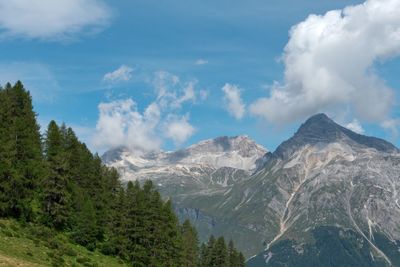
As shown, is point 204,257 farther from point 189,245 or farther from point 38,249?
point 38,249

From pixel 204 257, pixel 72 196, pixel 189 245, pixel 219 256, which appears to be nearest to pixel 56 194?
pixel 72 196

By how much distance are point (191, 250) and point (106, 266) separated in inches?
2271

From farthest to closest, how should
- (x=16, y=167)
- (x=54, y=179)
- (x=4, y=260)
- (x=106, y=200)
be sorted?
(x=106, y=200) < (x=54, y=179) < (x=16, y=167) < (x=4, y=260)

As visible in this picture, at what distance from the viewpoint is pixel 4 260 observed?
45.9m

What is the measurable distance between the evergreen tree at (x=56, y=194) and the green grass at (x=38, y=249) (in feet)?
9.36

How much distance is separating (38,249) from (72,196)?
78.4 ft

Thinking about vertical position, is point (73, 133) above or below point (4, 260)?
above

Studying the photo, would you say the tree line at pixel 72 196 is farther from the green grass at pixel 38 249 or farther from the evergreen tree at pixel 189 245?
the evergreen tree at pixel 189 245

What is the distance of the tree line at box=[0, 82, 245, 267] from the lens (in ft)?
231

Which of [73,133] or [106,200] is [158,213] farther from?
[73,133]

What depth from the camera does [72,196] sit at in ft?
271

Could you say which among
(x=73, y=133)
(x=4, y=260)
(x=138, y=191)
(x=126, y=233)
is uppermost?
(x=73, y=133)

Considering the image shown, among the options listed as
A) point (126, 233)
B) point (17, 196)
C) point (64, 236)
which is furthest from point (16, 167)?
point (126, 233)

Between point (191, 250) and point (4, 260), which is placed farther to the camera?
point (191, 250)
